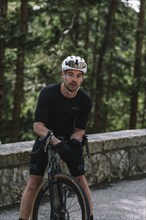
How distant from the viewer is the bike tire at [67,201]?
420 cm

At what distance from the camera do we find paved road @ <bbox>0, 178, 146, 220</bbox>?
19.5 ft

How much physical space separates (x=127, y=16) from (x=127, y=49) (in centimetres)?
905

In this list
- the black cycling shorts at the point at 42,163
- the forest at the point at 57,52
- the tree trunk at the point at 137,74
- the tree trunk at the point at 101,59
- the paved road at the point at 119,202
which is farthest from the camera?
the tree trunk at the point at 101,59

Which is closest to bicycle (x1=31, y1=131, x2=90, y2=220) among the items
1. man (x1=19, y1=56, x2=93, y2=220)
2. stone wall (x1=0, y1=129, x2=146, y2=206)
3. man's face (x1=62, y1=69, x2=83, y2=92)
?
man (x1=19, y1=56, x2=93, y2=220)

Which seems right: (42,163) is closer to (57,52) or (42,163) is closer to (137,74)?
(57,52)

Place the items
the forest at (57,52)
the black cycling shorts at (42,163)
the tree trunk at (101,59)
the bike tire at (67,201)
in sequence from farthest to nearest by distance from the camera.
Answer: the tree trunk at (101,59), the forest at (57,52), the black cycling shorts at (42,163), the bike tire at (67,201)

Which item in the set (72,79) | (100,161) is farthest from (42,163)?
(100,161)

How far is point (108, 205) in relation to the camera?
652 cm

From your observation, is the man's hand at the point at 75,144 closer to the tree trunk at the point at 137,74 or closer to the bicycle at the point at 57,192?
the bicycle at the point at 57,192

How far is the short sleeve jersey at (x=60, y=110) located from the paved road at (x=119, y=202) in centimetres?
165

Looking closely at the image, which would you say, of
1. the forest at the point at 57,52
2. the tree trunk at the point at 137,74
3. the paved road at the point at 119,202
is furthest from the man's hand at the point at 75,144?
the tree trunk at the point at 137,74

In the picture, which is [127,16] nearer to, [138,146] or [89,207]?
[138,146]

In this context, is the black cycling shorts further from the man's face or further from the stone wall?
the stone wall

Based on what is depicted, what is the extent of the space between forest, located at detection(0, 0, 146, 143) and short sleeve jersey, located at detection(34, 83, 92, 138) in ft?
17.5
